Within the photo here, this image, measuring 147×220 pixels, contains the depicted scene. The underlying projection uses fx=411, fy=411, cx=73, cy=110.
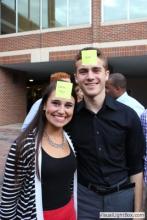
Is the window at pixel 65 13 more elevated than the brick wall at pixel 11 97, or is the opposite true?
the window at pixel 65 13

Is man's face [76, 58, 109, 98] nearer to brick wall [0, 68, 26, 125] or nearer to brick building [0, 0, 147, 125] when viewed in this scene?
brick building [0, 0, 147, 125]

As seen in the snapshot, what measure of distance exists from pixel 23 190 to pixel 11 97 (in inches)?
762

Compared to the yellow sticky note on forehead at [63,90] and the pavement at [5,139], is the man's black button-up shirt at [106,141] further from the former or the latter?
the pavement at [5,139]

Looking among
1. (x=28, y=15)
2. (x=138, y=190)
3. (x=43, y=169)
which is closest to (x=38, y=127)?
(x=43, y=169)

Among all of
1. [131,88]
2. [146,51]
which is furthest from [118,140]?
[131,88]

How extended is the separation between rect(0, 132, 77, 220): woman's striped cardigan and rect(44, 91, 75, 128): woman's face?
191 millimetres

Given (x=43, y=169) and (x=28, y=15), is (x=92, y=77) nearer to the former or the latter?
(x=43, y=169)

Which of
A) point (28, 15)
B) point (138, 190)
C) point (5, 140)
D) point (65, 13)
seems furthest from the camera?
point (28, 15)

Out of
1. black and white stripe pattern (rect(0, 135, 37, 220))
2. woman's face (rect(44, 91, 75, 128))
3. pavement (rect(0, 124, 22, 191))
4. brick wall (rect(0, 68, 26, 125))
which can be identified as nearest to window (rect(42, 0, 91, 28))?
brick wall (rect(0, 68, 26, 125))

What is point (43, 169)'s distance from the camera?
2.60 meters

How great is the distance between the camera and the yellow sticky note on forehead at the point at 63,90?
8.90 ft

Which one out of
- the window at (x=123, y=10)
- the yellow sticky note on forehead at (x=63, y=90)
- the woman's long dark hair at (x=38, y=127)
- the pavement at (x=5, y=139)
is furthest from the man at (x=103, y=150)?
the window at (x=123, y=10)

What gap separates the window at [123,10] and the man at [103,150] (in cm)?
1483

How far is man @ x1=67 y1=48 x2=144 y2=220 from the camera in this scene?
9.28 ft
